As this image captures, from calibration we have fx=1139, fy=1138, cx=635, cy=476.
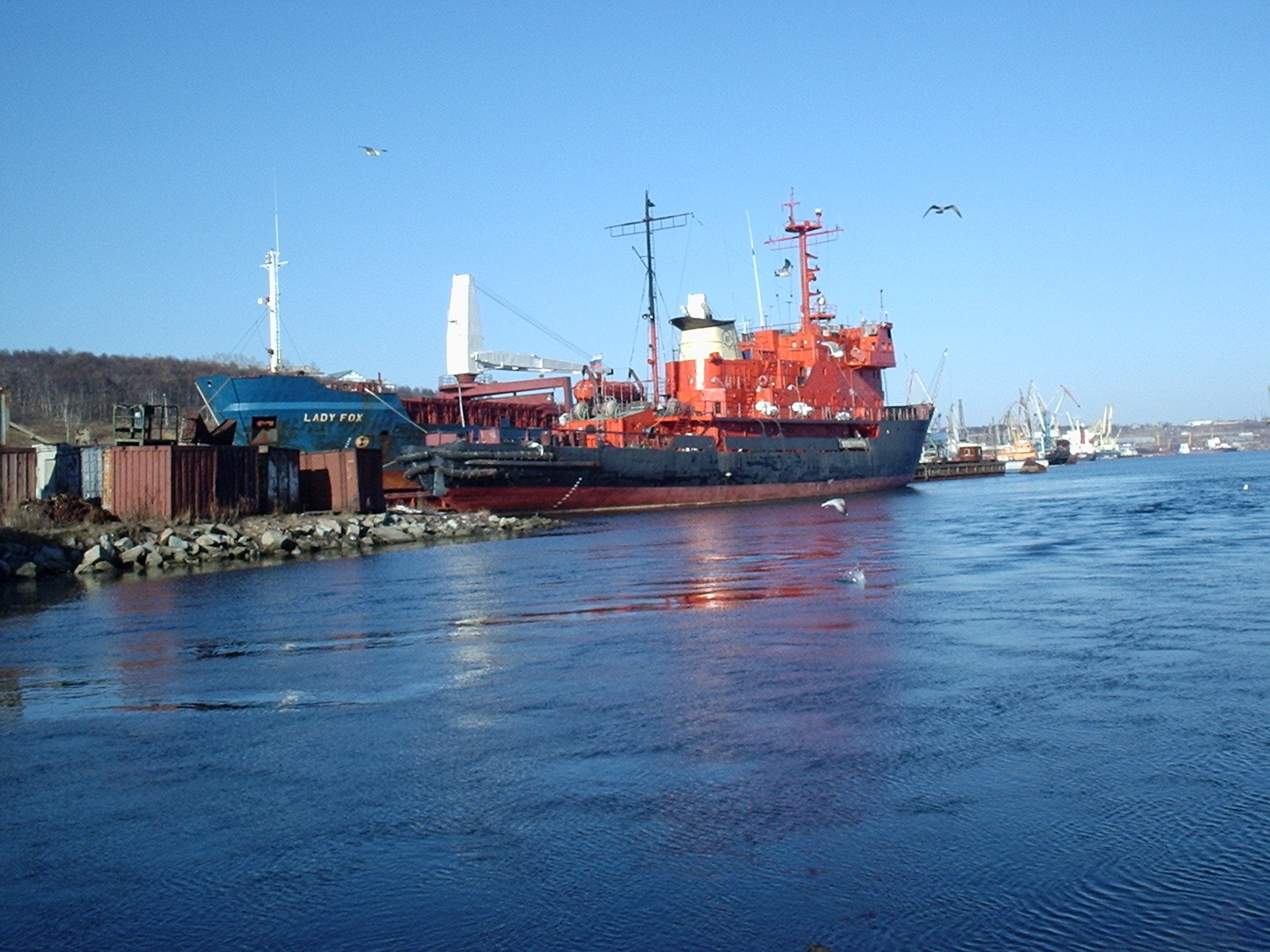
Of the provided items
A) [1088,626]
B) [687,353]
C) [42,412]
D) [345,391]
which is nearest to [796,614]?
[1088,626]

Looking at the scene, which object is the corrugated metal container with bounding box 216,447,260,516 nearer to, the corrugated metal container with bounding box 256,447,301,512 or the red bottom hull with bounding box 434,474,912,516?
the corrugated metal container with bounding box 256,447,301,512

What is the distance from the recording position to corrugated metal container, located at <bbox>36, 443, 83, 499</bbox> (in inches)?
991

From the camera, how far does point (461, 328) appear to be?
38.8 metres

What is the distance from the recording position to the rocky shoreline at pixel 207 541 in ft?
65.7

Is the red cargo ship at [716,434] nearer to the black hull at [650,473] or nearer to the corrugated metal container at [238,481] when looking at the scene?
the black hull at [650,473]

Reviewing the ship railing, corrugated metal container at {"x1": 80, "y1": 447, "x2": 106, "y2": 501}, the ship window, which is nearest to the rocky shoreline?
corrugated metal container at {"x1": 80, "y1": 447, "x2": 106, "y2": 501}

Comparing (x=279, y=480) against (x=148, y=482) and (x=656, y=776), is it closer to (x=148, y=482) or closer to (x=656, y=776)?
(x=148, y=482)

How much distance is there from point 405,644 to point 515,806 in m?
5.72

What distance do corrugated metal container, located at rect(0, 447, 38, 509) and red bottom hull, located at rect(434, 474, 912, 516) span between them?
10.9 meters

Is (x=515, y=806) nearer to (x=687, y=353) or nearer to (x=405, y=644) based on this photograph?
(x=405, y=644)

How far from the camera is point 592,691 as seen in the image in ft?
26.8

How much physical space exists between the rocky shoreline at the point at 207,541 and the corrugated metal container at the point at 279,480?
113cm

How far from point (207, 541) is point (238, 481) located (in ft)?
14.2

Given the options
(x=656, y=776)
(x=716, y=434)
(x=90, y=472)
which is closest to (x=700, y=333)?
(x=716, y=434)
